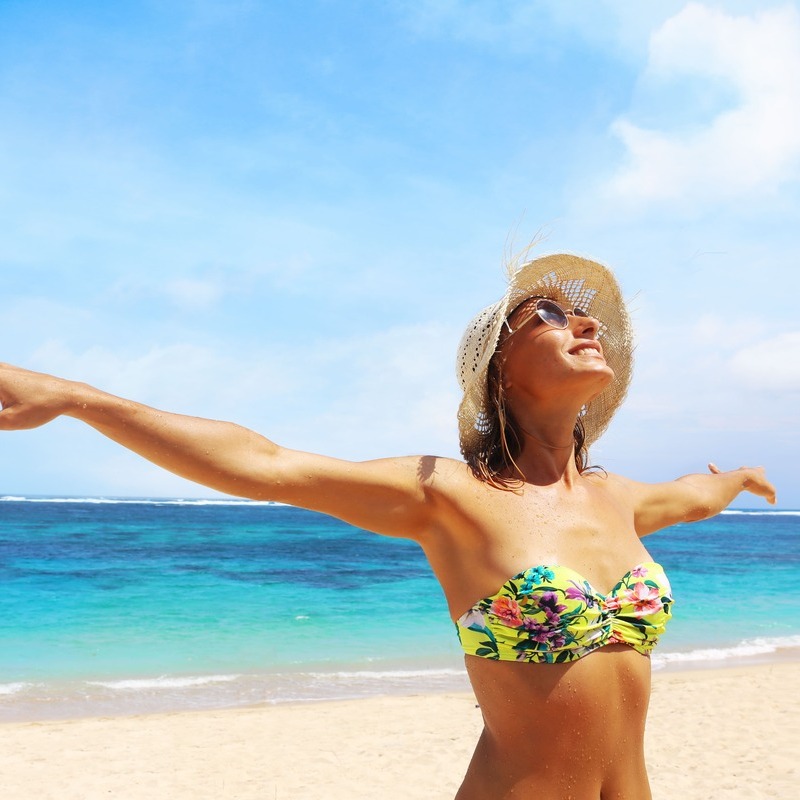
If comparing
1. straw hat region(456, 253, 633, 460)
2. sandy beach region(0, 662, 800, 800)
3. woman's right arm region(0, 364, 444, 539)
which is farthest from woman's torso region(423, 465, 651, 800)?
sandy beach region(0, 662, 800, 800)

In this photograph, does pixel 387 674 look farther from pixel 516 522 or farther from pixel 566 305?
pixel 516 522

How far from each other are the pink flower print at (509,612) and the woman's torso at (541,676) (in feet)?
0.18

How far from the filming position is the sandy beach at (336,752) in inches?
259

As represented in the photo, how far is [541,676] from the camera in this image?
2006 mm

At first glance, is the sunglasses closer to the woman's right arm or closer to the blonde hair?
the blonde hair

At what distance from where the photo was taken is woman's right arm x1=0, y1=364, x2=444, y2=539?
171cm

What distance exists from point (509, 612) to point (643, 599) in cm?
41

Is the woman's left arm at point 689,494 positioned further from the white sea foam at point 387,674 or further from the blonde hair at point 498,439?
the white sea foam at point 387,674

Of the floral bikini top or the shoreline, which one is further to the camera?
the shoreline

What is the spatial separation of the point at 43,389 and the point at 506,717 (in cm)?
134

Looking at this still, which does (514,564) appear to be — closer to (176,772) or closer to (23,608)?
(176,772)

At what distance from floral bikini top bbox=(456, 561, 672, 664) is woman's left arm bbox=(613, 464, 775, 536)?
659 mm

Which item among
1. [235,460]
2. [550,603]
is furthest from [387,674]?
[235,460]

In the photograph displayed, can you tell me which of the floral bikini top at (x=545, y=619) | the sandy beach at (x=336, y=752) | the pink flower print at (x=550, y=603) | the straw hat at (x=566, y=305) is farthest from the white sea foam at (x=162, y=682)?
the pink flower print at (x=550, y=603)
